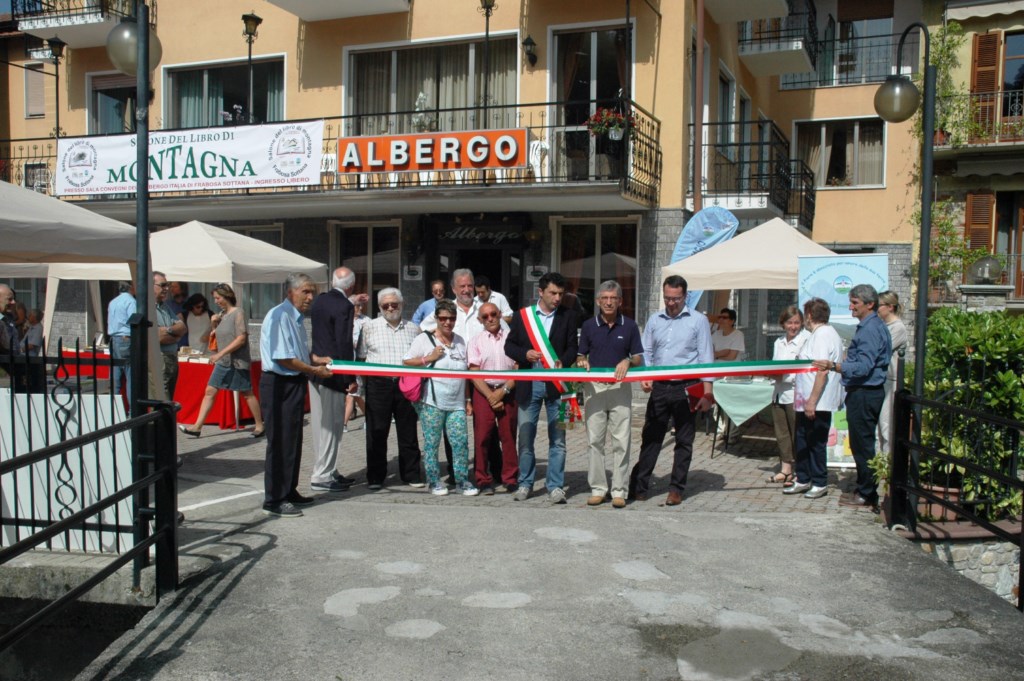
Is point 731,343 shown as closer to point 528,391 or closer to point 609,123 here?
point 609,123

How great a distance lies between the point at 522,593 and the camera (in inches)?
209

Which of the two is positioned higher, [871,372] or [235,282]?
[235,282]

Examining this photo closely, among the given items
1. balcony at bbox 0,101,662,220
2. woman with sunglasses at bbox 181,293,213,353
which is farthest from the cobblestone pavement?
balcony at bbox 0,101,662,220

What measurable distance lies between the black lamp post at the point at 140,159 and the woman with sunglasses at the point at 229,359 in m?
5.06

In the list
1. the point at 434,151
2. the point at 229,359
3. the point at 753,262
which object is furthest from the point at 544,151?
the point at 229,359

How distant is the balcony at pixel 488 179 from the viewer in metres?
14.4

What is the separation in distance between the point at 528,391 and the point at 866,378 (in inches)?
110

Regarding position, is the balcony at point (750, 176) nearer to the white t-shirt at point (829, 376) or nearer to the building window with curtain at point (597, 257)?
the building window with curtain at point (597, 257)

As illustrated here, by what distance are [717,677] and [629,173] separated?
11.1 meters

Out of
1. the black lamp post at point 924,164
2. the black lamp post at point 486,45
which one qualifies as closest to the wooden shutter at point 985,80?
the black lamp post at point 486,45

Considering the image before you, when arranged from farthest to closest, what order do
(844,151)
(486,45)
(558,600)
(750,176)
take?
1. (844,151)
2. (750,176)
3. (486,45)
4. (558,600)

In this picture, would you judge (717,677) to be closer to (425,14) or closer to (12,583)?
(12,583)

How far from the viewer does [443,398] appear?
7.91m

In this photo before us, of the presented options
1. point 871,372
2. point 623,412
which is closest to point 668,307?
point 623,412
